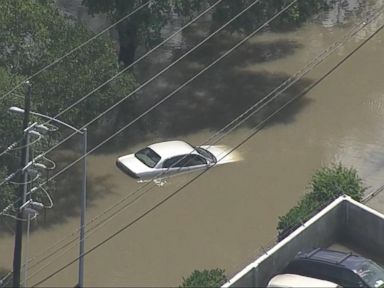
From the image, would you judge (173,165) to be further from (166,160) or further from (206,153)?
(206,153)

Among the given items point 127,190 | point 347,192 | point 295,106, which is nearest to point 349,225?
point 347,192

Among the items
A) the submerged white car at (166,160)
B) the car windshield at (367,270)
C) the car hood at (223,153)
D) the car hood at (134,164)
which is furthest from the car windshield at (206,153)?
the car windshield at (367,270)

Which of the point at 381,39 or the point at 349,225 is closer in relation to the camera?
the point at 349,225

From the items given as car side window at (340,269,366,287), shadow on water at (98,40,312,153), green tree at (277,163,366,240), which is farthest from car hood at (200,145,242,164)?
car side window at (340,269,366,287)

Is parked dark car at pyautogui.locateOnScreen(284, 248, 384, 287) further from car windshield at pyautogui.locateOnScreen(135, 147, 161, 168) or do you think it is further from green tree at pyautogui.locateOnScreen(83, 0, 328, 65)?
green tree at pyautogui.locateOnScreen(83, 0, 328, 65)

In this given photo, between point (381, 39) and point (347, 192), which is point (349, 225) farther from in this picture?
point (381, 39)

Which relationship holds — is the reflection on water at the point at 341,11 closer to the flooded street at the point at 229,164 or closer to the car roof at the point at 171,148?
the flooded street at the point at 229,164
